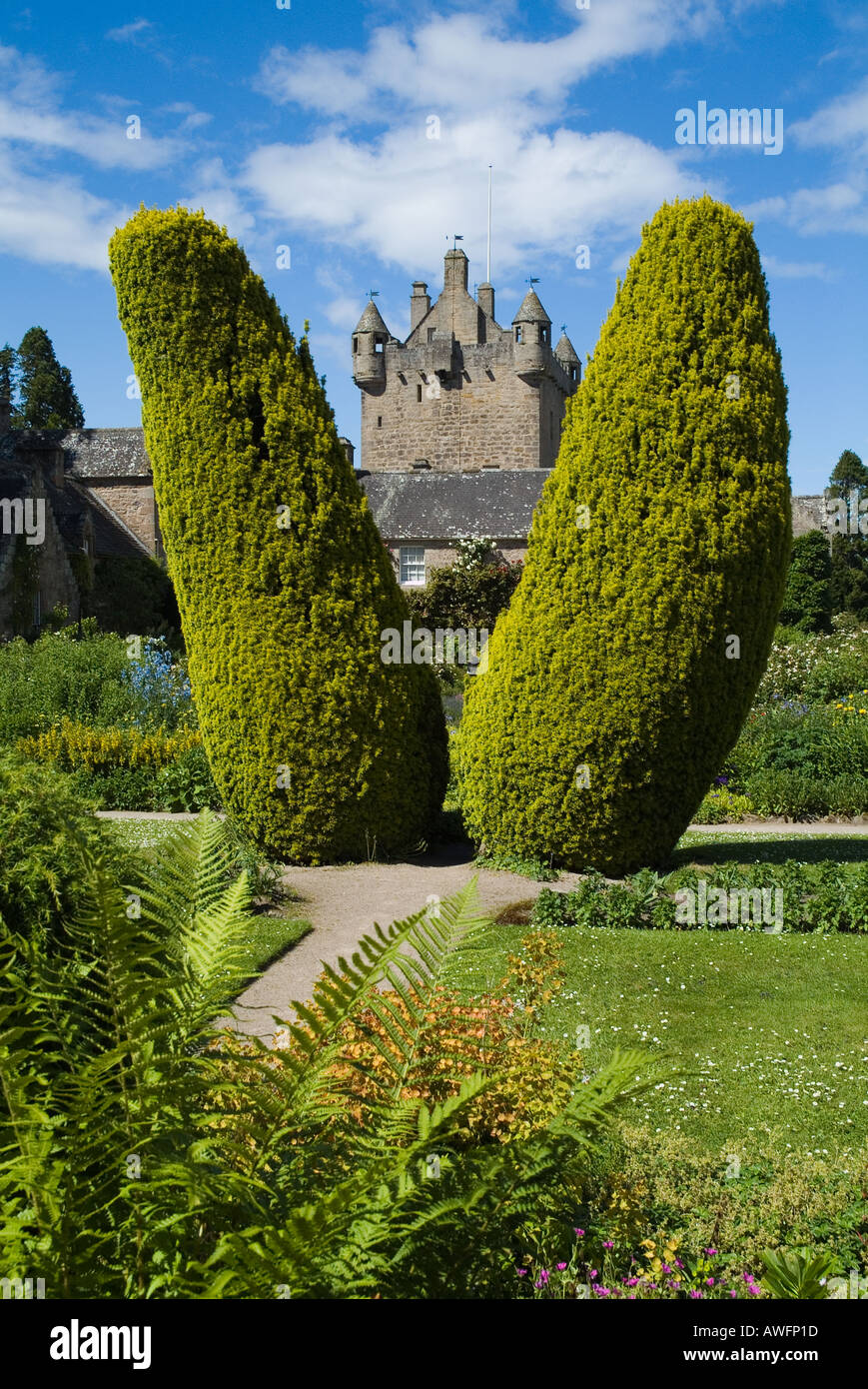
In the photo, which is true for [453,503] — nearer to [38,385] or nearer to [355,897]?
[38,385]

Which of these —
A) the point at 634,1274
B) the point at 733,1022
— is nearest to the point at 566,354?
the point at 733,1022

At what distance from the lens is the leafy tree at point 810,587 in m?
39.3

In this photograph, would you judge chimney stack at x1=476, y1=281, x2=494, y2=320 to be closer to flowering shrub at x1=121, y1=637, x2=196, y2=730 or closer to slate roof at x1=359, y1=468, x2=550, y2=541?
slate roof at x1=359, y1=468, x2=550, y2=541

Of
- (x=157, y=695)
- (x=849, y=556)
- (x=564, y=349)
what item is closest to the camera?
(x=157, y=695)

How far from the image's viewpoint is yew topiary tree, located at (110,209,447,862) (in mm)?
8609

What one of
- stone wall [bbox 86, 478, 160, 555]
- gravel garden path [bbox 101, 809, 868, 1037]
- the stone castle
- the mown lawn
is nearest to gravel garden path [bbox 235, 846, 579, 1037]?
gravel garden path [bbox 101, 809, 868, 1037]

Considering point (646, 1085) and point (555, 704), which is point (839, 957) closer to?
point (555, 704)

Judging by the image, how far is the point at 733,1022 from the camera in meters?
5.62

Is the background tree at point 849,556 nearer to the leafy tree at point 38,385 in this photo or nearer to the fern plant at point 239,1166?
the leafy tree at point 38,385

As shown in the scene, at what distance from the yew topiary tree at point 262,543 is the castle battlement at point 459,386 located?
37357 millimetres

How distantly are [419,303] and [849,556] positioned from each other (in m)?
22.9

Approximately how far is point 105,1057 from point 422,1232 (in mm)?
643
